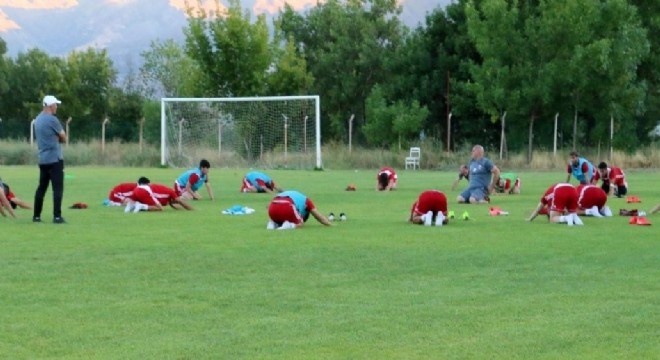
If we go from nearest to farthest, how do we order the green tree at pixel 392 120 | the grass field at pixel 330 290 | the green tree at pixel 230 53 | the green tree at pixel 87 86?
the grass field at pixel 330 290 < the green tree at pixel 392 120 < the green tree at pixel 230 53 < the green tree at pixel 87 86

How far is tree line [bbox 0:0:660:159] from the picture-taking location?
52375 millimetres

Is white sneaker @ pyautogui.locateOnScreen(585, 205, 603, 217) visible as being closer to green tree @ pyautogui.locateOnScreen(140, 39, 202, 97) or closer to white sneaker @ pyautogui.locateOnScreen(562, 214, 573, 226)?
white sneaker @ pyautogui.locateOnScreen(562, 214, 573, 226)

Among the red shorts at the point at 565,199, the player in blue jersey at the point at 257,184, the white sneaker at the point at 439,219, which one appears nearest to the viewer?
the white sneaker at the point at 439,219

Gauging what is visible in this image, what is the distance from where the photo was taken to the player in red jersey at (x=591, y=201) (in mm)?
20359

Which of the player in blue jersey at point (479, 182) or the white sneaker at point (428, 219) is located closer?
the white sneaker at point (428, 219)

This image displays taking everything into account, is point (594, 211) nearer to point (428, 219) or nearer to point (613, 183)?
point (428, 219)

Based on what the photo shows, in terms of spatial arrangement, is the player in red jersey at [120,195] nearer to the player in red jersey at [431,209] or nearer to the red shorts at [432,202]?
the player in red jersey at [431,209]

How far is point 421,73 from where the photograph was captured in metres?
60.0

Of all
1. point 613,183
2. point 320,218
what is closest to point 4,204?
point 320,218

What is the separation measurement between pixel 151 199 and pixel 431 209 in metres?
6.10

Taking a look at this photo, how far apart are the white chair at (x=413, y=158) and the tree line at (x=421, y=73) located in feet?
8.29

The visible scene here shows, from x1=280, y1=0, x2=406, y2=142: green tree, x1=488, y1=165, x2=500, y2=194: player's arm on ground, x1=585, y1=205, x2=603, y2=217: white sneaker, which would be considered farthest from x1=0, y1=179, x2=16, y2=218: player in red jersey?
x1=280, y1=0, x2=406, y2=142: green tree

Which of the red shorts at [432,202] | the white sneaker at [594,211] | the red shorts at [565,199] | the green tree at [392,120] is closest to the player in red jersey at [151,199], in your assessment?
the red shorts at [432,202]

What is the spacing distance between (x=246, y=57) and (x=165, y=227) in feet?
145
